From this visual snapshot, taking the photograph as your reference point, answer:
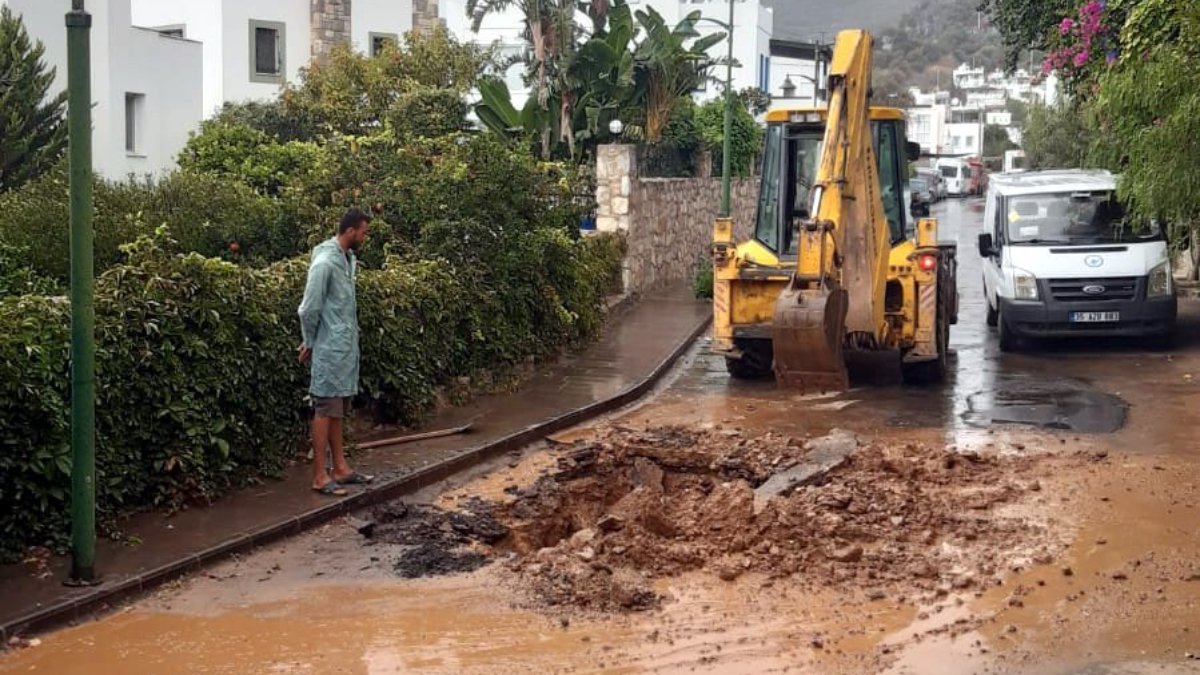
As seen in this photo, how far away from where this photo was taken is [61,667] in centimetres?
612

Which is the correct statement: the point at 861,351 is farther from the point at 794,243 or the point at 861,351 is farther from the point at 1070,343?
the point at 1070,343

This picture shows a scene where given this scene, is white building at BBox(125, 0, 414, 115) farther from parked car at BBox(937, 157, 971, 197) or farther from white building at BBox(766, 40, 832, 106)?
parked car at BBox(937, 157, 971, 197)

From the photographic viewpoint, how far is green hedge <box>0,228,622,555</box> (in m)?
7.31

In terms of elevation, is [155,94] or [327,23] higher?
[327,23]

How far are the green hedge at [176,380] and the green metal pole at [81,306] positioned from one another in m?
0.46

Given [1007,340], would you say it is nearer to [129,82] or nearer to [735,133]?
[735,133]

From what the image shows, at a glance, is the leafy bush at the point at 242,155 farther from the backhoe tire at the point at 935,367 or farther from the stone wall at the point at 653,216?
the backhoe tire at the point at 935,367

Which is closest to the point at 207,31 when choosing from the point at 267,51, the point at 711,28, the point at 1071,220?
the point at 267,51

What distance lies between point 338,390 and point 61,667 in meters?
3.17

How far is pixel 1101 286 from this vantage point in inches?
640

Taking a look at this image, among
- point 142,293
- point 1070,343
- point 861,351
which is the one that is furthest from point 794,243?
point 142,293

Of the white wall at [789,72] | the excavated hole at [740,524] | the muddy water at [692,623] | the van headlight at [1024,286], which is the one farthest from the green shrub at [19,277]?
the white wall at [789,72]

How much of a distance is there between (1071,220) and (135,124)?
20138 millimetres

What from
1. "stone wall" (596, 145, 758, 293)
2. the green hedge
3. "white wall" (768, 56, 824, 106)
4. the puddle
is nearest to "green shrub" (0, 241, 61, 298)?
the green hedge
